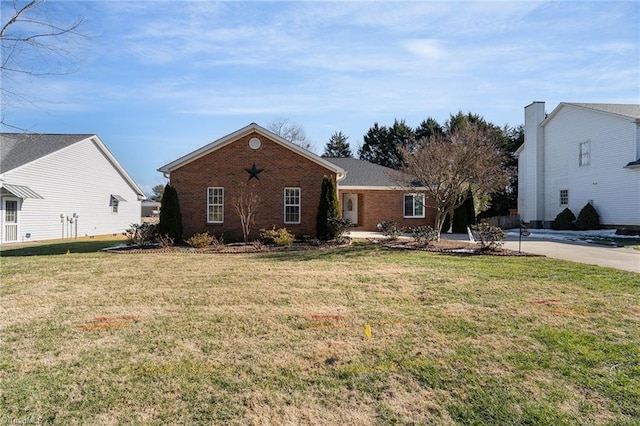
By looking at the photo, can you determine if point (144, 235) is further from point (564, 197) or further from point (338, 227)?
point (564, 197)

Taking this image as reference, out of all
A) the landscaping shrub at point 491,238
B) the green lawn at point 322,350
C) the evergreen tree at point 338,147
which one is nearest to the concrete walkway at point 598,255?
the landscaping shrub at point 491,238

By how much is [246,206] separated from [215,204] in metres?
1.43

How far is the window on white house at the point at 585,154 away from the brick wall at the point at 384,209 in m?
10.6

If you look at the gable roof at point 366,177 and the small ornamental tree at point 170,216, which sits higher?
the gable roof at point 366,177

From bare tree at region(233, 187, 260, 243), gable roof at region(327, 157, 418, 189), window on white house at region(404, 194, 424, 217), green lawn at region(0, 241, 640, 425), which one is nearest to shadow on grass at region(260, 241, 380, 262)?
green lawn at region(0, 241, 640, 425)

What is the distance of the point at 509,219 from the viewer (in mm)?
30422

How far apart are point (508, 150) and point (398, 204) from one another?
66.7ft

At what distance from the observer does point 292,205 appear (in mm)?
18000

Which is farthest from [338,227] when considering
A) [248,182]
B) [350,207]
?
[350,207]

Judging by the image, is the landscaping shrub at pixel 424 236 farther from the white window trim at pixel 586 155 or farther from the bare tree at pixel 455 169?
the white window trim at pixel 586 155

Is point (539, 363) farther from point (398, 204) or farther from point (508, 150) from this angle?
point (508, 150)

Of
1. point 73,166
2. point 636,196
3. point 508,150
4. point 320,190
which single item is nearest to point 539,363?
point 320,190

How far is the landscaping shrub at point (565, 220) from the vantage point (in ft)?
82.1

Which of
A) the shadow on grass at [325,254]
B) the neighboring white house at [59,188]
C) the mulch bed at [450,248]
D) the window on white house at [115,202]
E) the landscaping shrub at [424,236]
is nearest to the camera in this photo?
the shadow on grass at [325,254]
